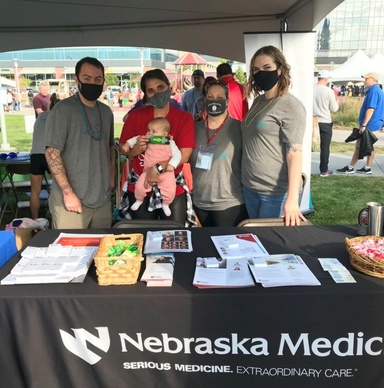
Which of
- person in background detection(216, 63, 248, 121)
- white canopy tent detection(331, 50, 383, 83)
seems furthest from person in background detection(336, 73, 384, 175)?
white canopy tent detection(331, 50, 383, 83)

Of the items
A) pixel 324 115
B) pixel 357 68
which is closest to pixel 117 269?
pixel 324 115

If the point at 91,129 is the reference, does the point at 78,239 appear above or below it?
below

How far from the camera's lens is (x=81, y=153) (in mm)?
2305

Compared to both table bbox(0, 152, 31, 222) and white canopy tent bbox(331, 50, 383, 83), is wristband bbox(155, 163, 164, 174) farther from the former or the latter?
white canopy tent bbox(331, 50, 383, 83)

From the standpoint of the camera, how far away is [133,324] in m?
1.42

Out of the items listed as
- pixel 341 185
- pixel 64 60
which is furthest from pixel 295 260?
pixel 64 60

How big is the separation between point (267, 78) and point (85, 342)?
159 cm

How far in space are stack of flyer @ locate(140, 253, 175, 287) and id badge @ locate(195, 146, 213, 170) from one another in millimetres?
743

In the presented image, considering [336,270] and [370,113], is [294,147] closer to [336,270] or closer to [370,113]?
[336,270]

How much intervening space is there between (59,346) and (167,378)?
1.36ft

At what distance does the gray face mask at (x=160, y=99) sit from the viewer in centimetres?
230

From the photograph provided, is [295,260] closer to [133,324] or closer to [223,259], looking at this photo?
[223,259]

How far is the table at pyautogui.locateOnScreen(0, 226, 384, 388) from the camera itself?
1386mm

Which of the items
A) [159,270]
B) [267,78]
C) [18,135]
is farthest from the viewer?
[18,135]
